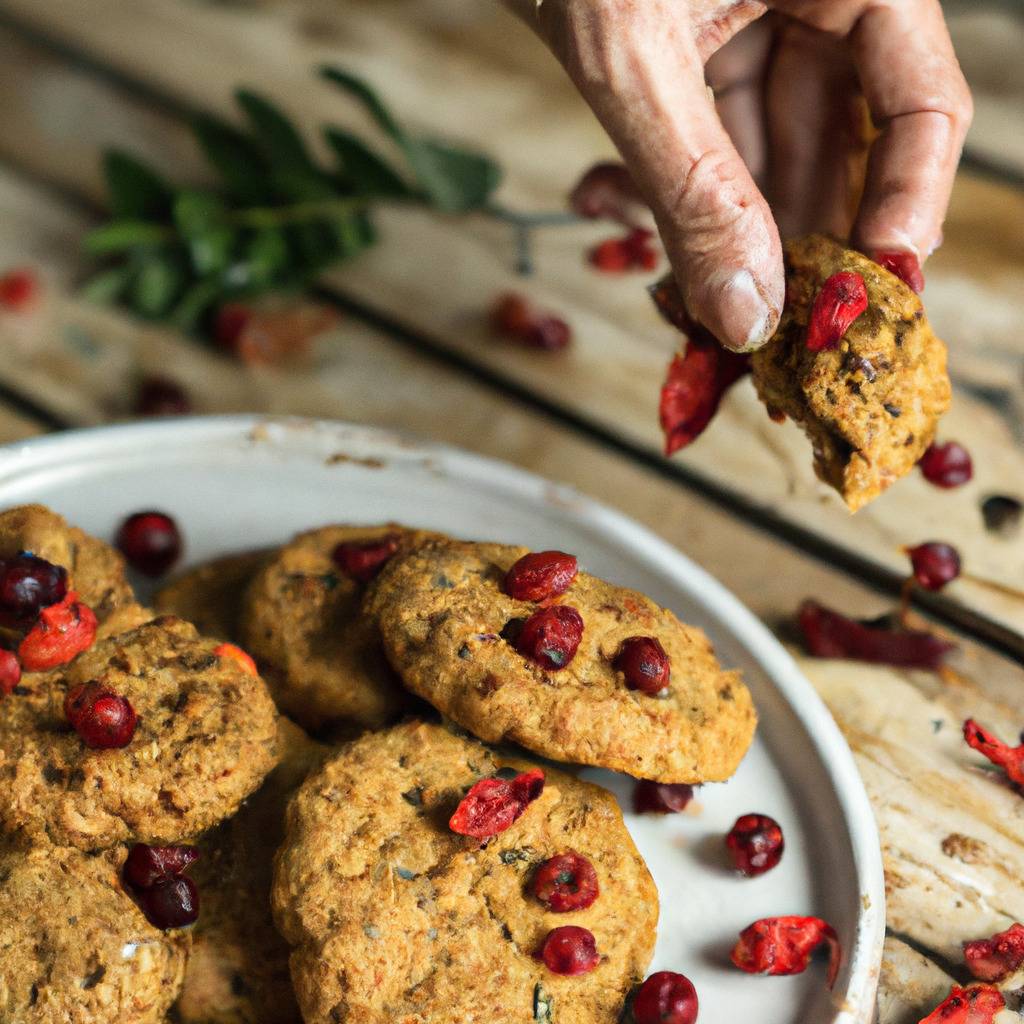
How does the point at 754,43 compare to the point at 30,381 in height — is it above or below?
above

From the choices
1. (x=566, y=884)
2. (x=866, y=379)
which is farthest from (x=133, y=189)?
(x=566, y=884)

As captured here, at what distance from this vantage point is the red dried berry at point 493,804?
1.97 metres

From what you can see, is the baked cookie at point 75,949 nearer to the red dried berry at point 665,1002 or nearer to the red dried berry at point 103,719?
the red dried berry at point 103,719

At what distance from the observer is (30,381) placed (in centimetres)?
350

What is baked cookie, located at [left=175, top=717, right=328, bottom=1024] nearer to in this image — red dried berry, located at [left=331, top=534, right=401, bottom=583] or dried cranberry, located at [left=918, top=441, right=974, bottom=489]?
red dried berry, located at [left=331, top=534, right=401, bottom=583]

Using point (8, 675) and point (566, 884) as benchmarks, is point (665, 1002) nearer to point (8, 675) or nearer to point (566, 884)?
point (566, 884)

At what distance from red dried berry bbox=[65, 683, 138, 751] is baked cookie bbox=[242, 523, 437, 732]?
1.15ft

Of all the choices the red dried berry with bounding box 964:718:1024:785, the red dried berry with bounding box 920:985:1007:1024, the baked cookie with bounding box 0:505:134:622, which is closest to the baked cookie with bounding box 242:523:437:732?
the baked cookie with bounding box 0:505:134:622

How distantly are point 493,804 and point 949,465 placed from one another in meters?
1.53

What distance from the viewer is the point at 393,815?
6.55ft

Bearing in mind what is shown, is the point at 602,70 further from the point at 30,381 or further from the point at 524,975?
the point at 30,381

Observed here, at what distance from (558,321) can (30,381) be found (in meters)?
1.49

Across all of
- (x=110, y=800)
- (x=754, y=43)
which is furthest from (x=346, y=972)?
(x=754, y=43)

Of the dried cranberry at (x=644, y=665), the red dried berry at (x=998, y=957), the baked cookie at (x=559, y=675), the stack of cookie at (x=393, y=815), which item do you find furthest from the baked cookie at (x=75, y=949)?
the red dried berry at (x=998, y=957)
